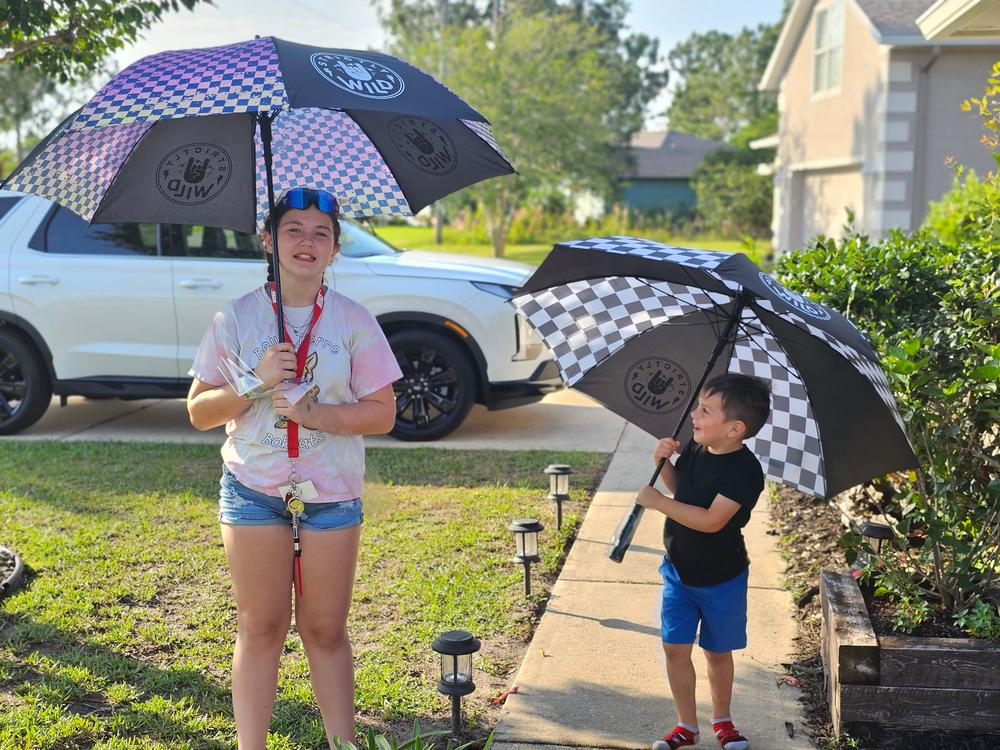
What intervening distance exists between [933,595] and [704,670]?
93cm

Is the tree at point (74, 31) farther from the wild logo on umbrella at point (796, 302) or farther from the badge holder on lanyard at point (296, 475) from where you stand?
the wild logo on umbrella at point (796, 302)

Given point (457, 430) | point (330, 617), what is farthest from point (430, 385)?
point (330, 617)

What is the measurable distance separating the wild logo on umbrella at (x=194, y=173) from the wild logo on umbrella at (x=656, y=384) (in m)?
1.56

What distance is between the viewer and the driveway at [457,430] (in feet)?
28.0

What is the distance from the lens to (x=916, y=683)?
11.9 ft

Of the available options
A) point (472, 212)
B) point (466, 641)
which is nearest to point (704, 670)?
point (466, 641)

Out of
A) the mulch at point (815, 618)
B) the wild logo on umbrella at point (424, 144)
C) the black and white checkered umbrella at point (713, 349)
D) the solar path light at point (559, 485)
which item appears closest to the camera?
the black and white checkered umbrella at point (713, 349)

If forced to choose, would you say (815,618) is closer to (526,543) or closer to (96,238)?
(526,543)

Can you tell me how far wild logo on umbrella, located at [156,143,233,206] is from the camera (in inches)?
141

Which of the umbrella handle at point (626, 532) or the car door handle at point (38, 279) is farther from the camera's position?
the car door handle at point (38, 279)

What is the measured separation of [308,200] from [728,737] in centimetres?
223

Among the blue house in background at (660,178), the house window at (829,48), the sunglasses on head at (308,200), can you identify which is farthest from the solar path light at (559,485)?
the blue house in background at (660,178)

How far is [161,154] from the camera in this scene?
3.56 metres

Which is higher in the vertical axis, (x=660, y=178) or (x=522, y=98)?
(x=522, y=98)
